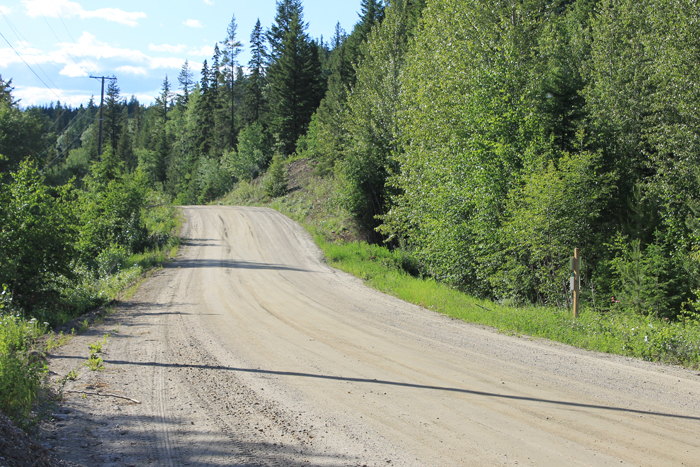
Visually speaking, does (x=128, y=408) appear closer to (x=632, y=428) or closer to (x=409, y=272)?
(x=632, y=428)

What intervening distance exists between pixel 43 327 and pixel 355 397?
7.32m

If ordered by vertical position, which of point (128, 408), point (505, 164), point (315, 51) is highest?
point (315, 51)

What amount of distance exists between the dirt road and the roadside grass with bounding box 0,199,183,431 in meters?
0.33

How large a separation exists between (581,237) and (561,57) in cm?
895

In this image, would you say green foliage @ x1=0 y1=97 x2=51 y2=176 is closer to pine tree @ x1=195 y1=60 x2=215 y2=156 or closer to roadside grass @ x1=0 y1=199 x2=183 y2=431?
roadside grass @ x1=0 y1=199 x2=183 y2=431

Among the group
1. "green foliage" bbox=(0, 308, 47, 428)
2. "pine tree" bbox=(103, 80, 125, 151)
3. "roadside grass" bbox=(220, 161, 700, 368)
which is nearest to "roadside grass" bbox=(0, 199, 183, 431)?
"green foliage" bbox=(0, 308, 47, 428)

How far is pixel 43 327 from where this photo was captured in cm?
961

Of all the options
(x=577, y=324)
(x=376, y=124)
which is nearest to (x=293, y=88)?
(x=376, y=124)

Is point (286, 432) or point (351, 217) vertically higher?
point (351, 217)

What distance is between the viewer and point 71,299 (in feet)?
39.7

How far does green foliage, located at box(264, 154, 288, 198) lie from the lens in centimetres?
4056

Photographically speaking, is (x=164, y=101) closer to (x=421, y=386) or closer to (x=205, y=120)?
(x=205, y=120)

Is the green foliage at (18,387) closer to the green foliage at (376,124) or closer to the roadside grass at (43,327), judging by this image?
the roadside grass at (43,327)

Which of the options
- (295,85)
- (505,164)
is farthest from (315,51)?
(505,164)
